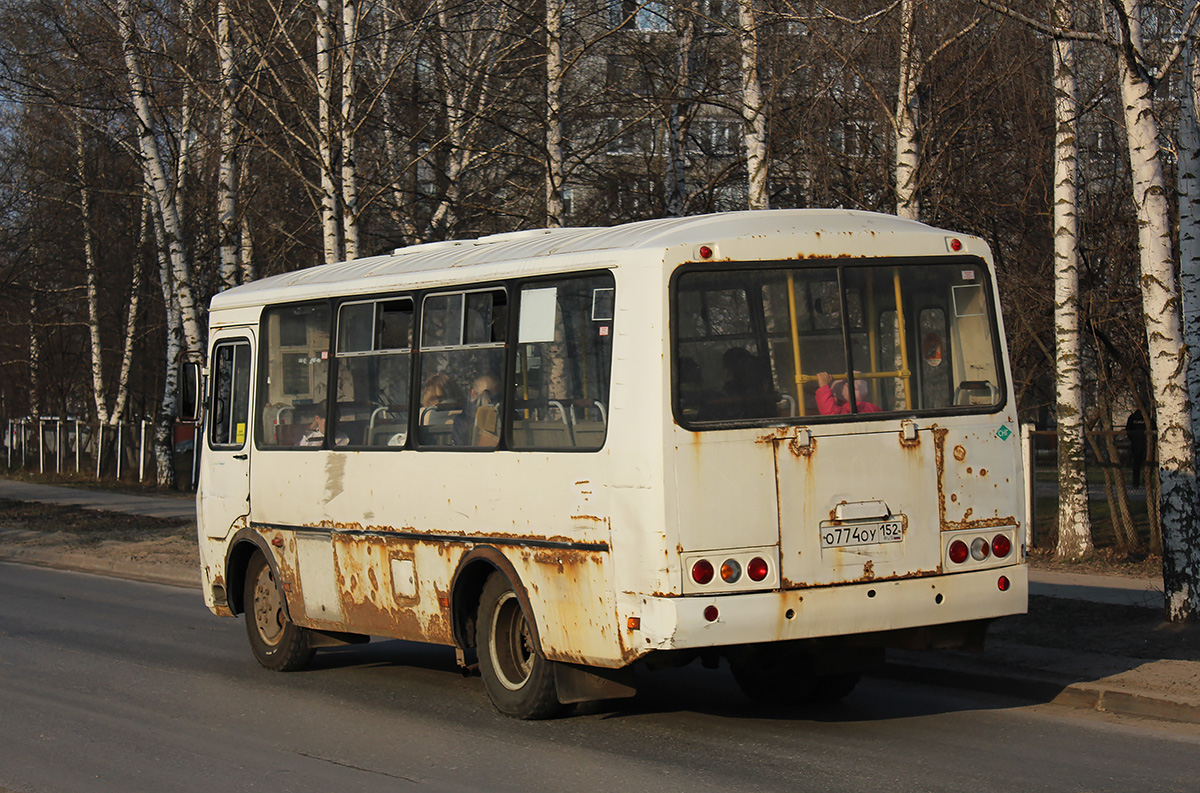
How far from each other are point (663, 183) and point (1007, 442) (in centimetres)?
1578

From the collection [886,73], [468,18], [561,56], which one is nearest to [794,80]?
[886,73]

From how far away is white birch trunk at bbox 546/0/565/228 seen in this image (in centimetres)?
1877

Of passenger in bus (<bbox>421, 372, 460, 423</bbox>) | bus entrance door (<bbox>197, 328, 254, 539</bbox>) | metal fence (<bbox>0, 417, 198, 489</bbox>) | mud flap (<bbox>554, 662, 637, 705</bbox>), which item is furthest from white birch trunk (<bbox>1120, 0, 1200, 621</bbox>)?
metal fence (<bbox>0, 417, 198, 489</bbox>)

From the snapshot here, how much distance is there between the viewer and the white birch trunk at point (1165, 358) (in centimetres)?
1044

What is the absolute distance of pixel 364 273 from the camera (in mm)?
10188

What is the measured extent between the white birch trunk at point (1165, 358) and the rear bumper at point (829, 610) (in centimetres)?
283

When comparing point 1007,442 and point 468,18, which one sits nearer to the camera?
point 1007,442

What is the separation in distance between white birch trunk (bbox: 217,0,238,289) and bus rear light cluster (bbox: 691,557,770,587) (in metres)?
14.9

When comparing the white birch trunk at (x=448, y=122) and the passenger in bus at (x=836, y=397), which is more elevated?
the white birch trunk at (x=448, y=122)

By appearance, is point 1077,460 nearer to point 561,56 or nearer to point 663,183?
point 561,56

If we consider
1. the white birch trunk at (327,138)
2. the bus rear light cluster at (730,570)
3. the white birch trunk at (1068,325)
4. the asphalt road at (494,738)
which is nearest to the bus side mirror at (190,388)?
the asphalt road at (494,738)

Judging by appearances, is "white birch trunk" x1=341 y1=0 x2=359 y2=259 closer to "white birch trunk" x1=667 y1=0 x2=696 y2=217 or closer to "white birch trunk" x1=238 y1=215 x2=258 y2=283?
"white birch trunk" x1=667 y1=0 x2=696 y2=217

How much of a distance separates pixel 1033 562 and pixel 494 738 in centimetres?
859

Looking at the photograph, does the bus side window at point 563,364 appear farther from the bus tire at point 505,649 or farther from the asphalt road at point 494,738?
the asphalt road at point 494,738
